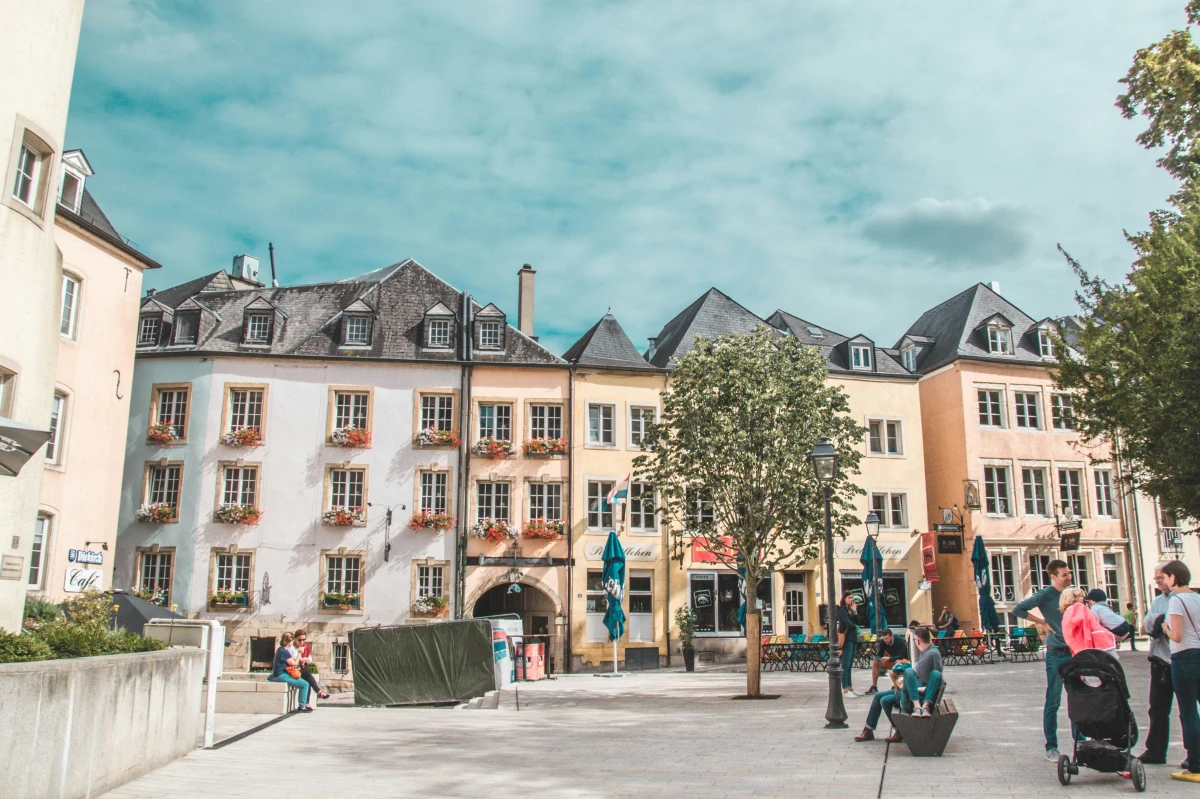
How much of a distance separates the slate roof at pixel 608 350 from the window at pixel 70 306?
14.9m

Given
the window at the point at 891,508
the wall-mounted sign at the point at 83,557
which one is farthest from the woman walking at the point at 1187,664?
the window at the point at 891,508

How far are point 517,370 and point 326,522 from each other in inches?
308

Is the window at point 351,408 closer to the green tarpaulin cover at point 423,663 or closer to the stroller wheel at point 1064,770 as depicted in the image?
the green tarpaulin cover at point 423,663

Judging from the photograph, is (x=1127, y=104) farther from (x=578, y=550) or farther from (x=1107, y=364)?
(x=578, y=550)

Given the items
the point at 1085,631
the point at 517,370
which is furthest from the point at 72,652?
the point at 517,370

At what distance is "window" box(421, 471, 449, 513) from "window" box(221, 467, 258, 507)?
204 inches

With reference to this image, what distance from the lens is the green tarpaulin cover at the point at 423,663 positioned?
66.3 feet

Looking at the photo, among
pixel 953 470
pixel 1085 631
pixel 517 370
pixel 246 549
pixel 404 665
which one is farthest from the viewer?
pixel 953 470

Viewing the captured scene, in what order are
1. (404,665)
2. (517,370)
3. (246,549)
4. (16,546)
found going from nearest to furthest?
(16,546)
(404,665)
(246,549)
(517,370)

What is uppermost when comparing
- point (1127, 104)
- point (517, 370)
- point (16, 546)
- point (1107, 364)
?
point (1127, 104)

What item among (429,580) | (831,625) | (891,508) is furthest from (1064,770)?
(891,508)

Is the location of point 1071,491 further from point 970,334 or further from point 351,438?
point 351,438

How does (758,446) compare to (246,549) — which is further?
(246,549)

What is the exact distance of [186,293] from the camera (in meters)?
36.8
